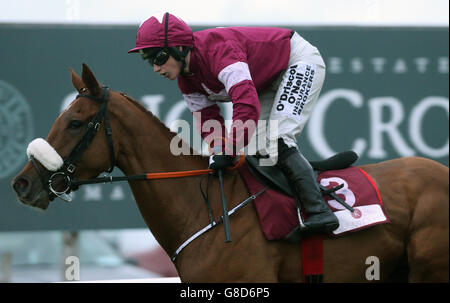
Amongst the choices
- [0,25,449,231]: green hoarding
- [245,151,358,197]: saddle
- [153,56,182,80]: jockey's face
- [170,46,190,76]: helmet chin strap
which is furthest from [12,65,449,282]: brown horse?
[0,25,449,231]: green hoarding

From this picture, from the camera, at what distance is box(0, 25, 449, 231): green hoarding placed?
4945 mm

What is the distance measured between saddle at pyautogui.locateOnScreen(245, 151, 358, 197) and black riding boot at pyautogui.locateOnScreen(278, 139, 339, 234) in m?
0.03

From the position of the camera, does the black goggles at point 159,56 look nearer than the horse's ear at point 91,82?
No

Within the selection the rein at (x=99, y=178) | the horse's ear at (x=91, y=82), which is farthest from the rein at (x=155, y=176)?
the horse's ear at (x=91, y=82)

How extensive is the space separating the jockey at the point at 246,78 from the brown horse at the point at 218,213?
20 cm

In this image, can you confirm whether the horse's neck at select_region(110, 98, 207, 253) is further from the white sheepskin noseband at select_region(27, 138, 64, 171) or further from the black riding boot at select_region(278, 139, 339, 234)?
the black riding boot at select_region(278, 139, 339, 234)

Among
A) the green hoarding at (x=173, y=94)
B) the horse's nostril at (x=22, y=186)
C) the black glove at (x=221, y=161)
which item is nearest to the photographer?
the horse's nostril at (x=22, y=186)

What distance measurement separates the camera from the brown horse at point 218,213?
8.73ft

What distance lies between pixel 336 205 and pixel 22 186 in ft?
5.01

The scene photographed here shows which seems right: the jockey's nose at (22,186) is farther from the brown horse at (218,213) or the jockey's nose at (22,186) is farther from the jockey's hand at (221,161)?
the jockey's hand at (221,161)

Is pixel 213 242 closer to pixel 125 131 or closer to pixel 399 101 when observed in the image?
pixel 125 131

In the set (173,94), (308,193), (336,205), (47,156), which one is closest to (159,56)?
(47,156)

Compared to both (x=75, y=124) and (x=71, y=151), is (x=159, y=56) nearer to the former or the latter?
(x=75, y=124)

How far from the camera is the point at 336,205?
112 inches
